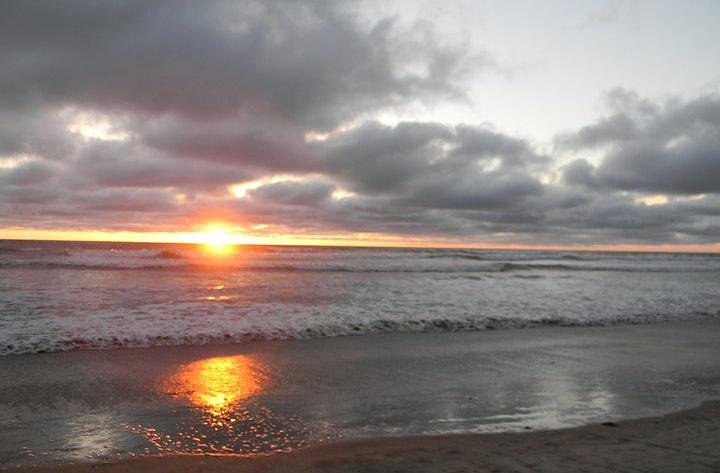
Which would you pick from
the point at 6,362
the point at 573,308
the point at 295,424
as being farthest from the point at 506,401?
the point at 573,308

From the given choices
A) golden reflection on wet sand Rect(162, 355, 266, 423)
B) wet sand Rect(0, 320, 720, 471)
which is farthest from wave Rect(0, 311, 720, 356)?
golden reflection on wet sand Rect(162, 355, 266, 423)

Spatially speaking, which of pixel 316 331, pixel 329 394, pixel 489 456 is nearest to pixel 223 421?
pixel 329 394

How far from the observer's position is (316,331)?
11.8m

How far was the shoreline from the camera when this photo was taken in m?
4.43

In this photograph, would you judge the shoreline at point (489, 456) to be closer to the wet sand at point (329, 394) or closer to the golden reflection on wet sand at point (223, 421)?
the wet sand at point (329, 394)

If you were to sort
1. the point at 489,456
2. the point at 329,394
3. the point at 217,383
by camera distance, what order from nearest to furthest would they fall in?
the point at 489,456, the point at 329,394, the point at 217,383

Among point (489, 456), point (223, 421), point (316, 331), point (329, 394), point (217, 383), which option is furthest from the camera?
point (316, 331)

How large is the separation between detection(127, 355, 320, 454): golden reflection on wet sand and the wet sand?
0.07 feet

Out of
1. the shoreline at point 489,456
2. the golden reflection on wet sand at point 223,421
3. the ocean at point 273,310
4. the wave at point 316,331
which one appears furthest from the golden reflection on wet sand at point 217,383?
the ocean at point 273,310

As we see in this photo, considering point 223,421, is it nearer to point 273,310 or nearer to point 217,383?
point 217,383

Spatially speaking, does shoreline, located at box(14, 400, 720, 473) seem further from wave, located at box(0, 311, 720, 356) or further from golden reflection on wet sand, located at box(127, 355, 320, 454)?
wave, located at box(0, 311, 720, 356)

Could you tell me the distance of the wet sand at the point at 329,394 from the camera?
16.8 feet

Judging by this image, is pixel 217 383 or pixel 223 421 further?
pixel 217 383

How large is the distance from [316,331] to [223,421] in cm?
610
